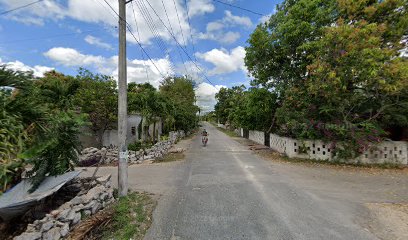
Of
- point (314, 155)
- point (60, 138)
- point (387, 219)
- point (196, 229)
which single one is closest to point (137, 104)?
point (60, 138)

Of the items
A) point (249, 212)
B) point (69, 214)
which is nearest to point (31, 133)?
point (69, 214)

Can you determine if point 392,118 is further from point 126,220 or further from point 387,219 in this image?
point 126,220

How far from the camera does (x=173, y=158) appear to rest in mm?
12141

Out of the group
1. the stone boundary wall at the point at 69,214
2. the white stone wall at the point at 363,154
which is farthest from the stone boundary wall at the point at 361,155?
the stone boundary wall at the point at 69,214

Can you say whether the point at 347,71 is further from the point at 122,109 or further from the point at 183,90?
the point at 183,90

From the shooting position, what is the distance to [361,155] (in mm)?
9898

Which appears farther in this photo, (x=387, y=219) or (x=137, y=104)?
(x=137, y=104)

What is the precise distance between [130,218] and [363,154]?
10029 mm

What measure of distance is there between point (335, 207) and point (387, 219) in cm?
92

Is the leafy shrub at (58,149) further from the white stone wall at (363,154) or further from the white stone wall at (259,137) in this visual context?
the white stone wall at (259,137)

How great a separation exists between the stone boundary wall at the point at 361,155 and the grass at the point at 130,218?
26.9ft

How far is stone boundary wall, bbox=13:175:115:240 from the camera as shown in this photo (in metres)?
3.52

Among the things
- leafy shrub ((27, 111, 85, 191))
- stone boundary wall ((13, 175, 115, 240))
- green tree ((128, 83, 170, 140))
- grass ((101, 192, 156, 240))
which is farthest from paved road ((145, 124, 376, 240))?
green tree ((128, 83, 170, 140))

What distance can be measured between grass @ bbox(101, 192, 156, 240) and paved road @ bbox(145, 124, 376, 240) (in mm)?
195
